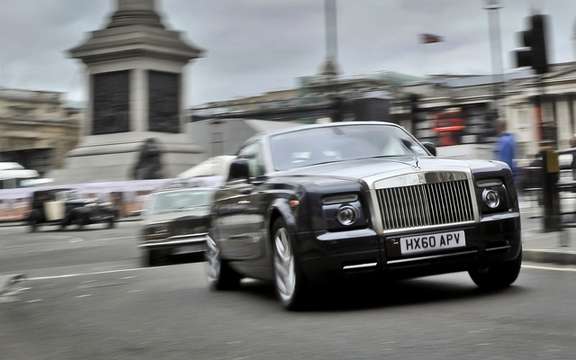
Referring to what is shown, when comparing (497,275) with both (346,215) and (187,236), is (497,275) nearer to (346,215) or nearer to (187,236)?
(346,215)

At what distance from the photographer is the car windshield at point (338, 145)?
27.9ft

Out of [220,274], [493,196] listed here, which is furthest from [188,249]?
[493,196]

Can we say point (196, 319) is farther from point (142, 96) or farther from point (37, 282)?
point (142, 96)

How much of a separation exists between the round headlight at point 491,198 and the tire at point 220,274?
10.3 feet

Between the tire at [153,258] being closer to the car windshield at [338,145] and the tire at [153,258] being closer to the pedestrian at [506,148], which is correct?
the pedestrian at [506,148]

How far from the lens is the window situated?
882 centimetres

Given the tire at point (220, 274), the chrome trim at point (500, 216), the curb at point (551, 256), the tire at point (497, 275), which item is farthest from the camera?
the curb at point (551, 256)

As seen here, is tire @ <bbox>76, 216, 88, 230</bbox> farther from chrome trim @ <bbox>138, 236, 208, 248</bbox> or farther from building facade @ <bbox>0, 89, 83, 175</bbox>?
building facade @ <bbox>0, 89, 83, 175</bbox>

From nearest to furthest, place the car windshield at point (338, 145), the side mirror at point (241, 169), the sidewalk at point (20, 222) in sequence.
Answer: the car windshield at point (338, 145) → the side mirror at point (241, 169) → the sidewalk at point (20, 222)

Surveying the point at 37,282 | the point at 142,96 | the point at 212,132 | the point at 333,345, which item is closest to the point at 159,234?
the point at 37,282

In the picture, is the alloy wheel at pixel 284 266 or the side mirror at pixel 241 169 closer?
the alloy wheel at pixel 284 266

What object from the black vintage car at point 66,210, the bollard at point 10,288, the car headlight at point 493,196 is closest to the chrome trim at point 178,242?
the bollard at point 10,288

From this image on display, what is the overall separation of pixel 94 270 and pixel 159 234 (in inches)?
57.1

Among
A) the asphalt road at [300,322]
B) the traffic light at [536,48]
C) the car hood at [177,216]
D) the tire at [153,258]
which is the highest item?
the traffic light at [536,48]
